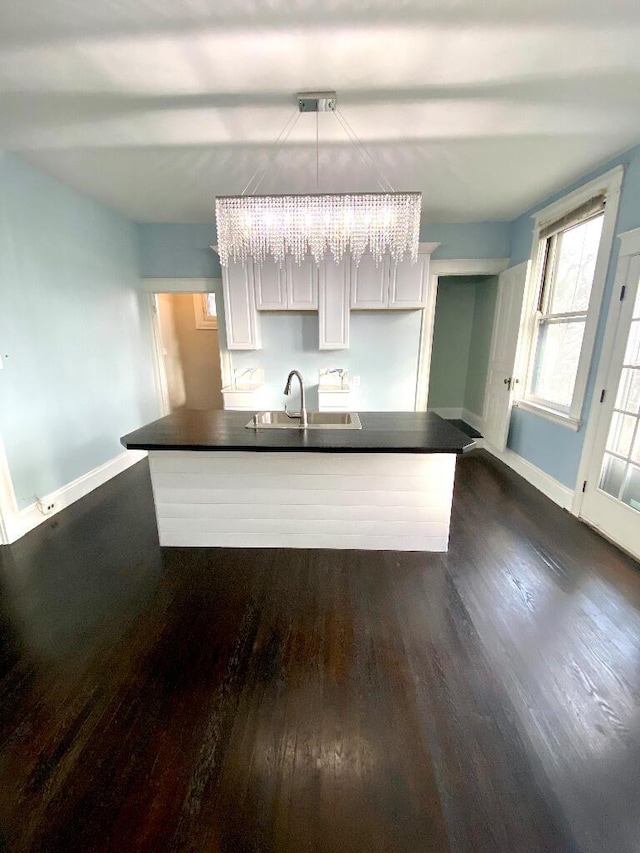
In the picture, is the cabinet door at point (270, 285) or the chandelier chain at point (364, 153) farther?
the cabinet door at point (270, 285)

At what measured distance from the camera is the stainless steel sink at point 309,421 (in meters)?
2.25

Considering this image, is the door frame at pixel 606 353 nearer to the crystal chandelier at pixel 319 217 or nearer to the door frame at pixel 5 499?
the crystal chandelier at pixel 319 217

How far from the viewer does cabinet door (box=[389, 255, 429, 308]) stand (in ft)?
12.2

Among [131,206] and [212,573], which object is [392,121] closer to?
[131,206]

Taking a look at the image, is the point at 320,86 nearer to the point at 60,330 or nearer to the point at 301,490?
the point at 301,490

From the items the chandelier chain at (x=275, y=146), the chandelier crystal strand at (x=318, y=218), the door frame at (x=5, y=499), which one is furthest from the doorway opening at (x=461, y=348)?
the door frame at (x=5, y=499)

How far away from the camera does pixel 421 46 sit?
1500 mm

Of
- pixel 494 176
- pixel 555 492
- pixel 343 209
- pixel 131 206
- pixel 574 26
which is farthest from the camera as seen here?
pixel 131 206

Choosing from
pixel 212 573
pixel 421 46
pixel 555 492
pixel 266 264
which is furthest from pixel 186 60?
pixel 555 492

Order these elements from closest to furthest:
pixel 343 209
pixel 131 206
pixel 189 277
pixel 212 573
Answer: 1. pixel 212 573
2. pixel 343 209
3. pixel 131 206
4. pixel 189 277

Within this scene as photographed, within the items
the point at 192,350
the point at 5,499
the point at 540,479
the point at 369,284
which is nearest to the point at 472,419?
the point at 540,479

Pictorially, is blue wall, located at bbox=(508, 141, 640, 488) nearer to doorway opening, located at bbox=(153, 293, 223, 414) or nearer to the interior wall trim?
the interior wall trim

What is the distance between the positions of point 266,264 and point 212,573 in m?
3.15

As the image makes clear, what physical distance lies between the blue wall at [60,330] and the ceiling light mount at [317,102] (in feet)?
7.02
